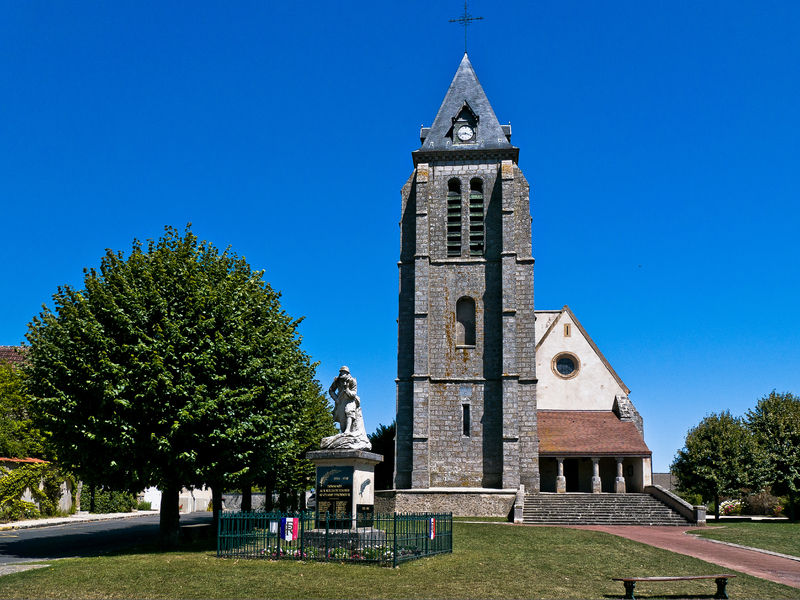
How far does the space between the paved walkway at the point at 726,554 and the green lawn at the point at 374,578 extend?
0.90 m

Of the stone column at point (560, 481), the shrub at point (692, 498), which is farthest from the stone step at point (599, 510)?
the shrub at point (692, 498)

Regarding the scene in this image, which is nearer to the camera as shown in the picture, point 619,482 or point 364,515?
point 364,515

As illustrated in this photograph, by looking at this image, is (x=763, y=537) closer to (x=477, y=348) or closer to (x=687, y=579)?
(x=687, y=579)

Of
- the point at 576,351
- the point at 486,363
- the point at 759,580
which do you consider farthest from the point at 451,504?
the point at 759,580

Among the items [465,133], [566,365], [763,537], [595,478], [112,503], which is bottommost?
[112,503]

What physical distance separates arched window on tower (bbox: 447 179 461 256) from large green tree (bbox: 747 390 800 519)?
1935 centimetres

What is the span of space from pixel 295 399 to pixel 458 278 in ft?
62.2

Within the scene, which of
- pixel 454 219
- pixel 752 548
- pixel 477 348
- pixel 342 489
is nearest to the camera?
pixel 342 489

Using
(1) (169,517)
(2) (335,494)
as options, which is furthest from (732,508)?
(2) (335,494)

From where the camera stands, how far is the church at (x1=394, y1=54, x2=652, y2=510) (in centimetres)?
3850

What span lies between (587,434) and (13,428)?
1253 inches

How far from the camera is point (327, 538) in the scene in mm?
16531

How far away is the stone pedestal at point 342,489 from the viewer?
17.2 m

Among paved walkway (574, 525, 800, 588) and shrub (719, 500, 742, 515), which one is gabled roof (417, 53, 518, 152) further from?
shrub (719, 500, 742, 515)
